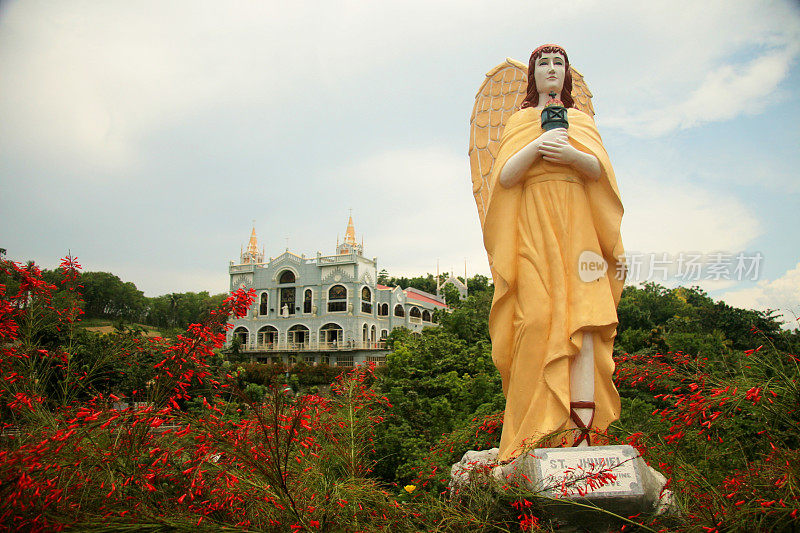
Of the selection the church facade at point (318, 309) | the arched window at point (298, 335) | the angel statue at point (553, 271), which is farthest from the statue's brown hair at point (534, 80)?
the arched window at point (298, 335)

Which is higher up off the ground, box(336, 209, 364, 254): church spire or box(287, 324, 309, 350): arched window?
box(336, 209, 364, 254): church spire

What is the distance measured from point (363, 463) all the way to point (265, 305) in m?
28.1

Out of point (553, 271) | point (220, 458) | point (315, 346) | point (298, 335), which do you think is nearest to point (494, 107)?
point (553, 271)

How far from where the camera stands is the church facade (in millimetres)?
29516

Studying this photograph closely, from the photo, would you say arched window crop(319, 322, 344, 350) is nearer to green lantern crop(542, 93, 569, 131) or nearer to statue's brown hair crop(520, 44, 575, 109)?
statue's brown hair crop(520, 44, 575, 109)

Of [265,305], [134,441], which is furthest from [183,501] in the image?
[265,305]

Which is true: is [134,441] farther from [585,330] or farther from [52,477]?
[585,330]

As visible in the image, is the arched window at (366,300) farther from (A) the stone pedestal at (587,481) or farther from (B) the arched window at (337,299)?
(A) the stone pedestal at (587,481)

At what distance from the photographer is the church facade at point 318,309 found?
96.8 feet

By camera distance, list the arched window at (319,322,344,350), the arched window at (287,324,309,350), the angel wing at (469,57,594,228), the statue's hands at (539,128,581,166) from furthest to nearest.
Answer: the arched window at (287,324,309,350)
the arched window at (319,322,344,350)
the angel wing at (469,57,594,228)
the statue's hands at (539,128,581,166)

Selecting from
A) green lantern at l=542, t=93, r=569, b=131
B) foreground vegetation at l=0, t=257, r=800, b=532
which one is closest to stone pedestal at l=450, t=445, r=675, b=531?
foreground vegetation at l=0, t=257, r=800, b=532

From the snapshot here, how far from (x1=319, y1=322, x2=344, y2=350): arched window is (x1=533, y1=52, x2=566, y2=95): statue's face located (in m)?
26.1

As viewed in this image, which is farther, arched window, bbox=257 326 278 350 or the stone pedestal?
arched window, bbox=257 326 278 350

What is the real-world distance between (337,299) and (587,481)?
90.6 feet
